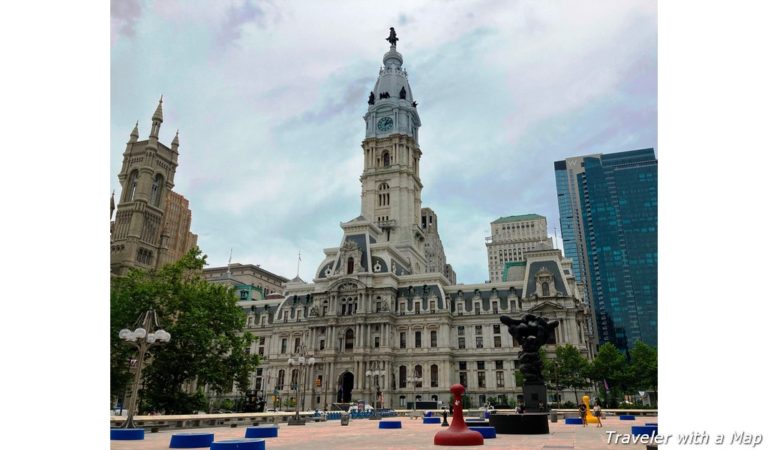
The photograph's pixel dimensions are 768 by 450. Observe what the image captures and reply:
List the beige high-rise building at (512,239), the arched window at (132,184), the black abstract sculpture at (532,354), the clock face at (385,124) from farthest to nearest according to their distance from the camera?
the beige high-rise building at (512,239)
the clock face at (385,124)
the arched window at (132,184)
the black abstract sculpture at (532,354)

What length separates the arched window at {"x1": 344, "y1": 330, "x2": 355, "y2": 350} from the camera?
72.8 m

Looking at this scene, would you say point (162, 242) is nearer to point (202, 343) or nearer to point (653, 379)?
point (202, 343)

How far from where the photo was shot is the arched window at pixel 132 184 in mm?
96812

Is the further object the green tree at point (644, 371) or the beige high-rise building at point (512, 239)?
the beige high-rise building at point (512, 239)

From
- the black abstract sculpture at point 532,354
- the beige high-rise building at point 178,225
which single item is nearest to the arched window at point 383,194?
the beige high-rise building at point 178,225

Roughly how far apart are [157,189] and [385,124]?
4696cm

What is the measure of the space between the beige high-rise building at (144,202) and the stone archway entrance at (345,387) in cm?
4351

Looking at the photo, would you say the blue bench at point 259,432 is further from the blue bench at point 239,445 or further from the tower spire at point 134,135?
the tower spire at point 134,135

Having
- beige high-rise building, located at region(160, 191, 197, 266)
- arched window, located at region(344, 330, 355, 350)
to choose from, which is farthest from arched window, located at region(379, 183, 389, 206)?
beige high-rise building, located at region(160, 191, 197, 266)

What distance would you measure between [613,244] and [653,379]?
84.2m

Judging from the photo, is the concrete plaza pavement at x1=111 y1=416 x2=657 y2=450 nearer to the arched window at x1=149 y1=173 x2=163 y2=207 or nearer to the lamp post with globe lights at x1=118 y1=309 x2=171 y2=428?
the lamp post with globe lights at x1=118 y1=309 x2=171 y2=428

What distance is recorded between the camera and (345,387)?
7156cm
